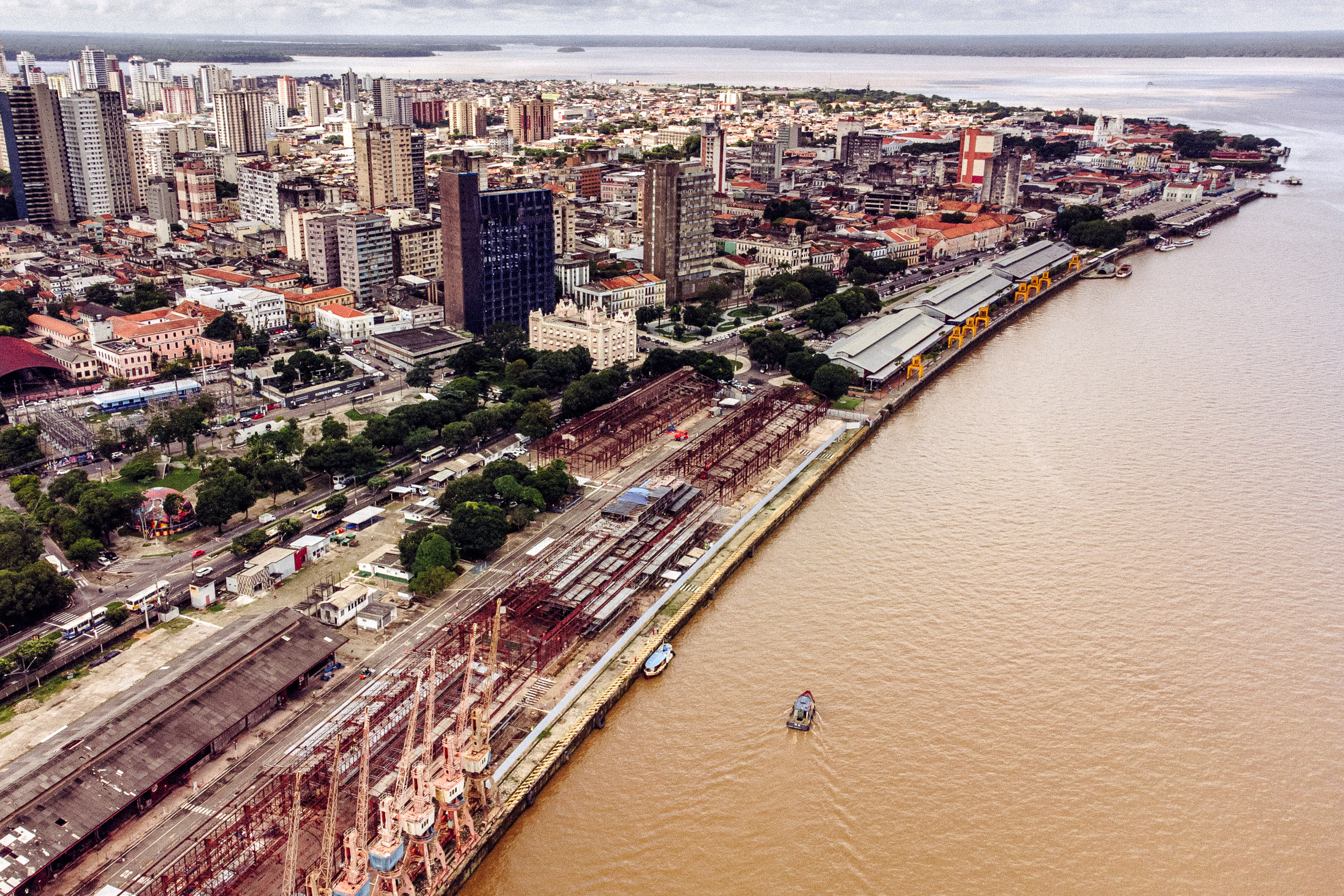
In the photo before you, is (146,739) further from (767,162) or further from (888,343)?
(767,162)

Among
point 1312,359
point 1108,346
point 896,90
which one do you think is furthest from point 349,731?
point 896,90

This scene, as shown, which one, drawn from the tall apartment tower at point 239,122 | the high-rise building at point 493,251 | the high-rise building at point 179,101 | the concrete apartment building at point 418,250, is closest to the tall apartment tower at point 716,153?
the concrete apartment building at point 418,250

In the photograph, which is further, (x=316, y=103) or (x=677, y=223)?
(x=316, y=103)

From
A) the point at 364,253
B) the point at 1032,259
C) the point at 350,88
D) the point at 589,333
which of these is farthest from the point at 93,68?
the point at 1032,259

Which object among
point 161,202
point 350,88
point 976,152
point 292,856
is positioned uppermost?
point 350,88

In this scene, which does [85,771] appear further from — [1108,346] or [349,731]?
[1108,346]

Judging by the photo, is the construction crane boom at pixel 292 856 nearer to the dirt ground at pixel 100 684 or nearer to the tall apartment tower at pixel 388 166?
the dirt ground at pixel 100 684

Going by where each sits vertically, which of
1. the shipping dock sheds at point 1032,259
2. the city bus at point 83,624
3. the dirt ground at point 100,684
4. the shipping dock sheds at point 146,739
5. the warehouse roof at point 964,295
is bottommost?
the dirt ground at point 100,684
